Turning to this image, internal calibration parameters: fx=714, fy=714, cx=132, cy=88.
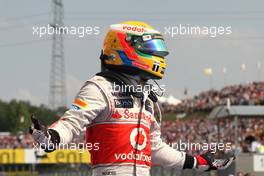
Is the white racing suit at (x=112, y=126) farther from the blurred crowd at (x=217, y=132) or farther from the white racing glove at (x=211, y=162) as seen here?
the blurred crowd at (x=217, y=132)

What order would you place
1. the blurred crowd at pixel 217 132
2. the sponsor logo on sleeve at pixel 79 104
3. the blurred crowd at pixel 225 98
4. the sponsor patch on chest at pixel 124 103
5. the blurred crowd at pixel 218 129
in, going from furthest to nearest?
the blurred crowd at pixel 225 98 < the blurred crowd at pixel 217 132 < the blurred crowd at pixel 218 129 < the sponsor patch on chest at pixel 124 103 < the sponsor logo on sleeve at pixel 79 104

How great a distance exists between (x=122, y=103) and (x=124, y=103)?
22mm

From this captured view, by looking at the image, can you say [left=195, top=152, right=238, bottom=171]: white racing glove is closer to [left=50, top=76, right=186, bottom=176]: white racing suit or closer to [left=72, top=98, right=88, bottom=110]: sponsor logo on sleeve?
[left=50, top=76, right=186, bottom=176]: white racing suit

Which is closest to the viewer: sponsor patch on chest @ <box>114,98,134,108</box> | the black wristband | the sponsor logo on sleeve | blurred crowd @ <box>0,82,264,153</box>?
the sponsor logo on sleeve

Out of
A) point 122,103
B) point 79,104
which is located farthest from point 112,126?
point 79,104

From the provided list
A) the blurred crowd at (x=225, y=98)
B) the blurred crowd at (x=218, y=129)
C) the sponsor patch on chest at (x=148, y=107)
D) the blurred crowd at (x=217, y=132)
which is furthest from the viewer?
→ the blurred crowd at (x=225, y=98)

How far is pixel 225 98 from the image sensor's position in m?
47.2

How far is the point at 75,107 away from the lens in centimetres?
511

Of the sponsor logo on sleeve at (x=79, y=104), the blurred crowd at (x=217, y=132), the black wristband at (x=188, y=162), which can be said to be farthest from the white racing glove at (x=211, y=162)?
the blurred crowd at (x=217, y=132)

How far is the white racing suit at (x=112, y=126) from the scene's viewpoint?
5.15 metres

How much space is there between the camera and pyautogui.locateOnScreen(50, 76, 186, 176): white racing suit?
515 cm

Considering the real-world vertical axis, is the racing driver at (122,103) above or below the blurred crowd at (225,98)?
below

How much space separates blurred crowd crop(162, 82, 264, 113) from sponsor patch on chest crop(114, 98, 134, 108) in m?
33.3

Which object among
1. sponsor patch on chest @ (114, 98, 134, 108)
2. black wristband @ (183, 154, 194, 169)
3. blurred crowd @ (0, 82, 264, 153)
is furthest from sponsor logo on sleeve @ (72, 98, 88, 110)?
blurred crowd @ (0, 82, 264, 153)
